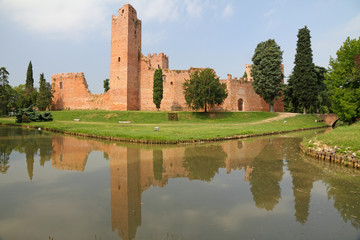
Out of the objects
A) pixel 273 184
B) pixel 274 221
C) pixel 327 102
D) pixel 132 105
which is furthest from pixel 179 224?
pixel 327 102

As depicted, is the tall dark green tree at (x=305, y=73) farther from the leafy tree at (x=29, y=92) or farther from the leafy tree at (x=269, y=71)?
the leafy tree at (x=29, y=92)

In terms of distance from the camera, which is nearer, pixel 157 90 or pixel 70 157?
pixel 70 157

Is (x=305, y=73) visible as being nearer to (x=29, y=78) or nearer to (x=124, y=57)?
(x=124, y=57)

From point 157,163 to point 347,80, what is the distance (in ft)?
46.5

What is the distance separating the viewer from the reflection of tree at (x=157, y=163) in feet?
22.3

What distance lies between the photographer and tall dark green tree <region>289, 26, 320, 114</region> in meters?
28.9

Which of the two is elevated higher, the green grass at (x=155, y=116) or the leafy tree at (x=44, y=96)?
the leafy tree at (x=44, y=96)

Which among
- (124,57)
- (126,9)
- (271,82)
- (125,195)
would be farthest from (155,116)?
(125,195)

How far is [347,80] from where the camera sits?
50.2ft

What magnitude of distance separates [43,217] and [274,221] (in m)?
3.95

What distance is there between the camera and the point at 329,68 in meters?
16.7

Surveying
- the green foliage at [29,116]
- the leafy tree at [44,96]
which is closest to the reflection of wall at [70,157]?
the green foliage at [29,116]

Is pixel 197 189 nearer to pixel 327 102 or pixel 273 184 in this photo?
pixel 273 184

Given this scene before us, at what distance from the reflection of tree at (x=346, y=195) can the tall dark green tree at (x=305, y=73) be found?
24735 millimetres
